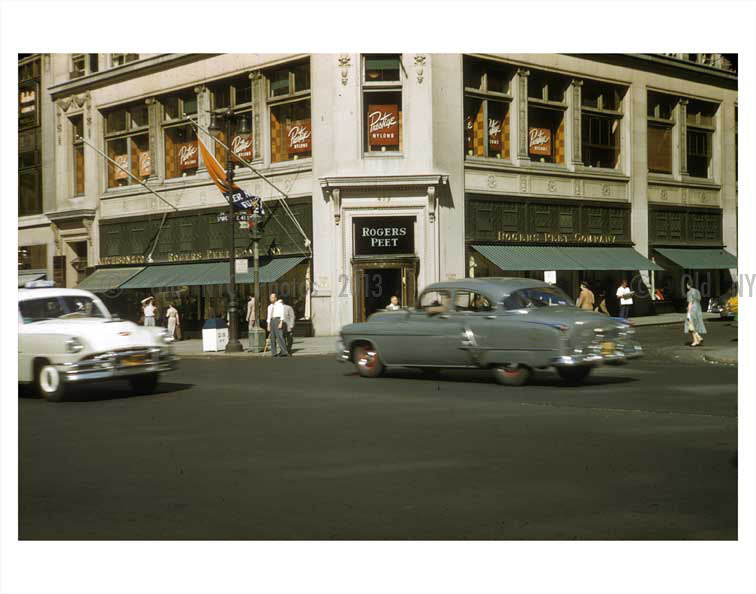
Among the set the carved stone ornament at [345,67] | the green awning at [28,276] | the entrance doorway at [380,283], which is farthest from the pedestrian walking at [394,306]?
the green awning at [28,276]

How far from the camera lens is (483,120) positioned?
25219 mm

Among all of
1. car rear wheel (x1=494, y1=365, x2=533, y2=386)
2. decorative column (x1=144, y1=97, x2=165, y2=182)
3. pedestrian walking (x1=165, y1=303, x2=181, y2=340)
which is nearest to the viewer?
car rear wheel (x1=494, y1=365, x2=533, y2=386)

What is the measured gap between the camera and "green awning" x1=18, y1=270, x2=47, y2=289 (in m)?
9.31

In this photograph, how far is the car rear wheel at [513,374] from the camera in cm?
1337

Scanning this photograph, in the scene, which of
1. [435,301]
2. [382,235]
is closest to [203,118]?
Answer: [382,235]

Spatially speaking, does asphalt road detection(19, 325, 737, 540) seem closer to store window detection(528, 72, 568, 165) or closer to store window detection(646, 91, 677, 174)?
store window detection(646, 91, 677, 174)

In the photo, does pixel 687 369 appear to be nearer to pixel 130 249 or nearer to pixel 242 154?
pixel 130 249

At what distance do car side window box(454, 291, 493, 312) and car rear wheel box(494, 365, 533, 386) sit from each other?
986 millimetres

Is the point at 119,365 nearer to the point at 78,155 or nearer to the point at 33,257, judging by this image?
the point at 33,257

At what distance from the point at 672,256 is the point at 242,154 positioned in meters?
12.6

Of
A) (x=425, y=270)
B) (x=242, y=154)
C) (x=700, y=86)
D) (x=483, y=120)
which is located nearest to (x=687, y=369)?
(x=700, y=86)

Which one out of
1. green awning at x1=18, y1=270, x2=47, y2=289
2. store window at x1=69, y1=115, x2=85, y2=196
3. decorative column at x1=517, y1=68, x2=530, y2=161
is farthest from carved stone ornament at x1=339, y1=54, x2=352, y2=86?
decorative column at x1=517, y1=68, x2=530, y2=161

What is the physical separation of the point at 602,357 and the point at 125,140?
1065cm

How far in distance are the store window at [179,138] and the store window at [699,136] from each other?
11.6 m
